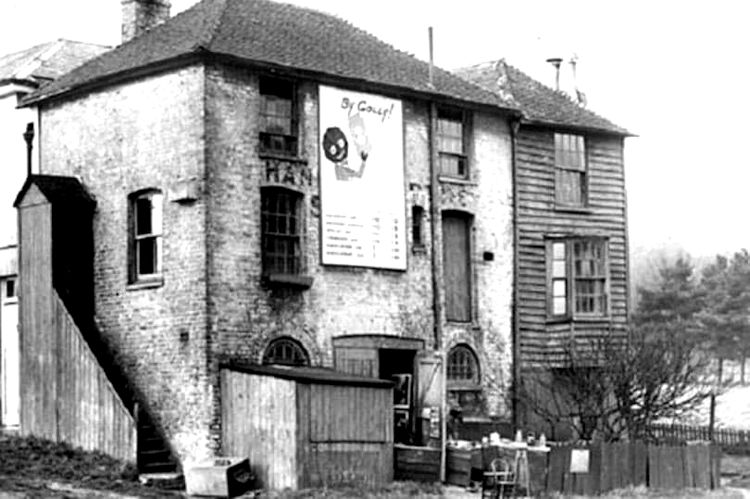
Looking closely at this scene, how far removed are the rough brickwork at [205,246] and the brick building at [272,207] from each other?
5 centimetres

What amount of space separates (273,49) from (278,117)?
5.21 feet

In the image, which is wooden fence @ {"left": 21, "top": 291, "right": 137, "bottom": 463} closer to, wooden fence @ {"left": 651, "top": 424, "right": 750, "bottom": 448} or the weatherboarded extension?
the weatherboarded extension

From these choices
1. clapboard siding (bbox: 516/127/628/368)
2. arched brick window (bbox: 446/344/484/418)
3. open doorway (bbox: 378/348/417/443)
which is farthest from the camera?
clapboard siding (bbox: 516/127/628/368)

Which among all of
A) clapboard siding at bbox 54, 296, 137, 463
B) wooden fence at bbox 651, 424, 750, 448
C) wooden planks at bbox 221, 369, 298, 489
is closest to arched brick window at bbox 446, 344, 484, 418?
wooden planks at bbox 221, 369, 298, 489

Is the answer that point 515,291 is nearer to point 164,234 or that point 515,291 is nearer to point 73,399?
point 164,234

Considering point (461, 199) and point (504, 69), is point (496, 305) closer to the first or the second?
point (461, 199)

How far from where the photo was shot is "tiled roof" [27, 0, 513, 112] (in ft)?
106

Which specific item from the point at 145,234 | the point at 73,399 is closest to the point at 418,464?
the point at 73,399

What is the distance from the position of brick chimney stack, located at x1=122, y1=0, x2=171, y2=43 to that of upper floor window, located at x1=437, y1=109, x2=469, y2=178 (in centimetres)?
782

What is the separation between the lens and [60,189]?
110 ft

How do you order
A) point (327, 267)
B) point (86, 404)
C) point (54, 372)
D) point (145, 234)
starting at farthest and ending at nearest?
point (327, 267) < point (54, 372) < point (145, 234) < point (86, 404)

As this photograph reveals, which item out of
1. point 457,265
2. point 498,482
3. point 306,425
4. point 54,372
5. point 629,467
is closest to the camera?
point 306,425

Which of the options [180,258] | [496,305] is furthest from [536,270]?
[180,258]

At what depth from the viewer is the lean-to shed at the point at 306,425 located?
2886 cm
